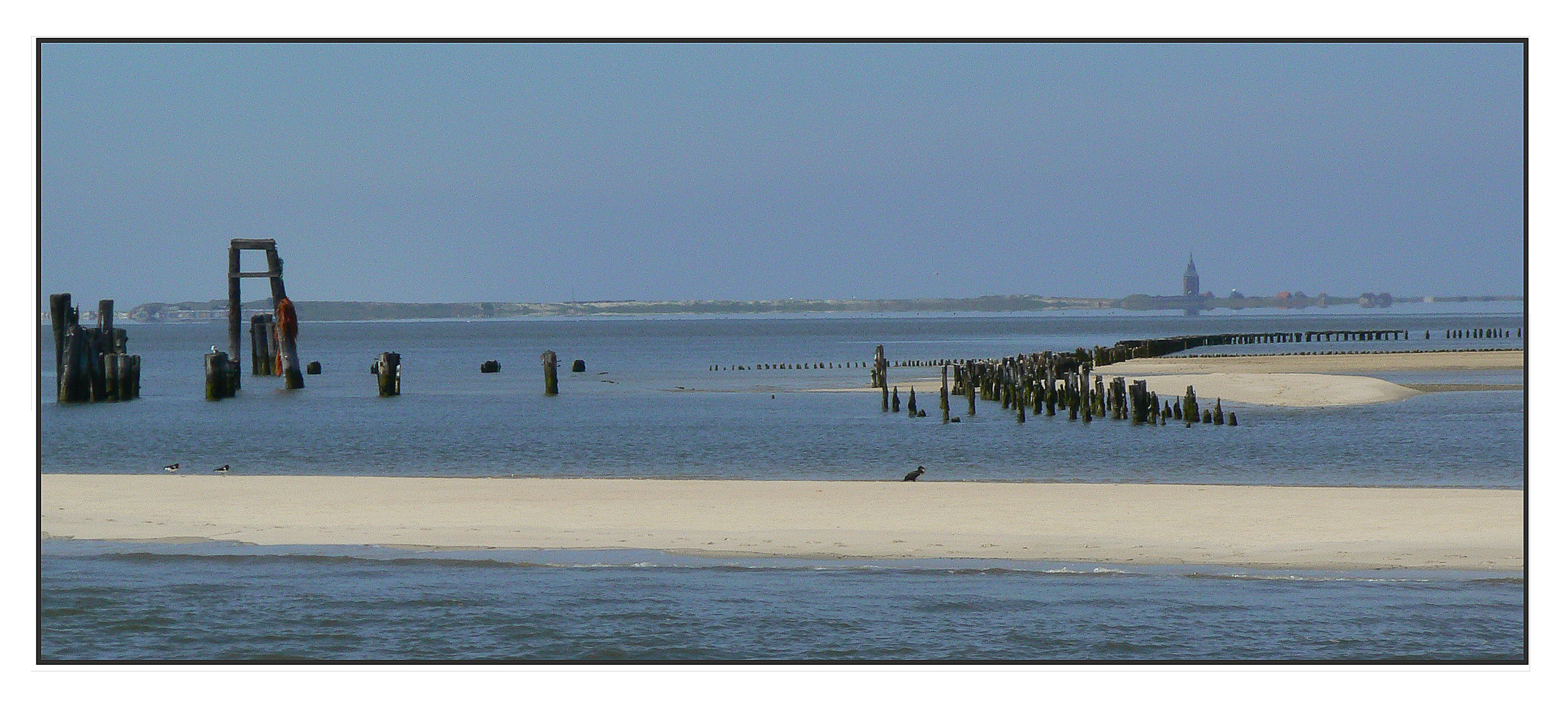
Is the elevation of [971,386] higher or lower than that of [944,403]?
higher

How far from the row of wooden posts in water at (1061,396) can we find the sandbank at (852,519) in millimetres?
16213

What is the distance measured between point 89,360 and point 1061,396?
108 feet

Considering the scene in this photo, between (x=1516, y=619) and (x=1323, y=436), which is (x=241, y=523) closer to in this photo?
(x=1516, y=619)

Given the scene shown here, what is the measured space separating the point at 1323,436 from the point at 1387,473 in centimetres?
769

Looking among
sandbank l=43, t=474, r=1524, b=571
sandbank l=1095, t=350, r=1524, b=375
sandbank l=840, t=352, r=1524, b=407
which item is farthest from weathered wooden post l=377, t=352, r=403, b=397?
sandbank l=43, t=474, r=1524, b=571

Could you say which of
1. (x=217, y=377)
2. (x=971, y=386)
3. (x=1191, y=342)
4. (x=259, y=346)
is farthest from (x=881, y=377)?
(x=1191, y=342)

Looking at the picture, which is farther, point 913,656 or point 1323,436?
point 1323,436

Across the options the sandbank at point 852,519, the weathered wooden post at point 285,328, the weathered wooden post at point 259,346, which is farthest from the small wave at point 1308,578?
the weathered wooden post at point 259,346

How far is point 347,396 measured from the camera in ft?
202

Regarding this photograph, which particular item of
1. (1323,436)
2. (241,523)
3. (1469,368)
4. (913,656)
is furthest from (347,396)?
(913,656)

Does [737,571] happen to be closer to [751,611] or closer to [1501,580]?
[751,611]

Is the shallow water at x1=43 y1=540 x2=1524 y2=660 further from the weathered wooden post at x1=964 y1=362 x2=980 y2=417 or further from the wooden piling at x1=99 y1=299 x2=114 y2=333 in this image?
the wooden piling at x1=99 y1=299 x2=114 y2=333

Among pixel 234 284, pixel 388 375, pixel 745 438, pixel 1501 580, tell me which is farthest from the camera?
pixel 234 284

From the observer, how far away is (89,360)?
53438 millimetres
